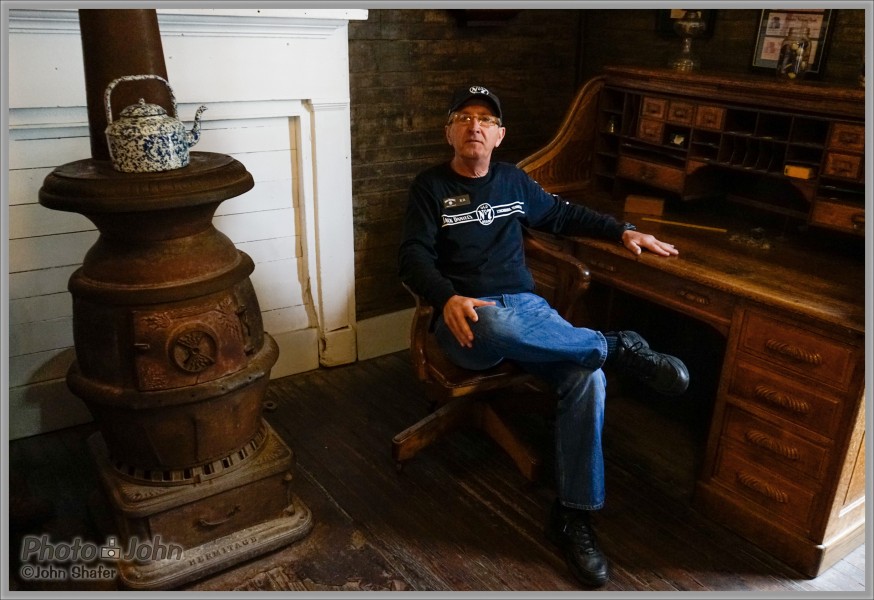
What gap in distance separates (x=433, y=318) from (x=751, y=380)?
98 cm

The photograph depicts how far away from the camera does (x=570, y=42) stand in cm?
340

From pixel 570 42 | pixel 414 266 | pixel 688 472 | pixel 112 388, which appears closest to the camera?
pixel 112 388

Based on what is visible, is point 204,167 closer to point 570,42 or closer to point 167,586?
point 167,586

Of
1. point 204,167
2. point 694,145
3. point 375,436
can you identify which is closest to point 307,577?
point 375,436

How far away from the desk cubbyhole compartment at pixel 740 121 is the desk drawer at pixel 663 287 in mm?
586

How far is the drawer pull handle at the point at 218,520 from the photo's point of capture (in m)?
2.08

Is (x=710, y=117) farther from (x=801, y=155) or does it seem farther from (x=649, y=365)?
(x=649, y=365)

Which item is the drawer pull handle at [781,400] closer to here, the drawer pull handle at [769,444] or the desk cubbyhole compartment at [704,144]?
the drawer pull handle at [769,444]

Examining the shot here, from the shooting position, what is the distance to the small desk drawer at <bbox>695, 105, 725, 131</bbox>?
97.2 inches

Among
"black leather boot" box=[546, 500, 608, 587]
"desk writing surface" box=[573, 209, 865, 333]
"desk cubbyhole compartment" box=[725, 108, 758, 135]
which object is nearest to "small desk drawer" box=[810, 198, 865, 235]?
"desk writing surface" box=[573, 209, 865, 333]

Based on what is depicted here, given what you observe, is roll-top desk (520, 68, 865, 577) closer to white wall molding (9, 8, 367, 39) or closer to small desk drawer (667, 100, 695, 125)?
small desk drawer (667, 100, 695, 125)

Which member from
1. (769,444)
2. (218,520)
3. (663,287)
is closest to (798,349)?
(769,444)

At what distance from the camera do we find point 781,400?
2.05 metres

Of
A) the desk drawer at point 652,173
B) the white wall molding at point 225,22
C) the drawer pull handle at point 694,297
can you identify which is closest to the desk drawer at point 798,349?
the drawer pull handle at point 694,297
